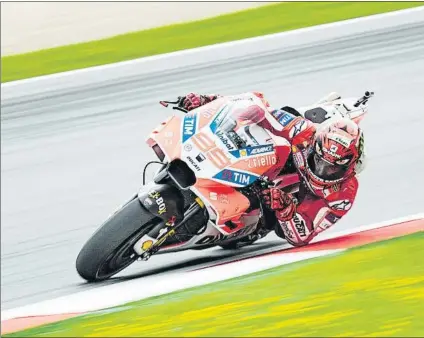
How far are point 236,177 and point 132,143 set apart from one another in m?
3.04

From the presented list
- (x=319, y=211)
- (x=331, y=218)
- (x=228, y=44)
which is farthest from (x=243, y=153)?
(x=228, y=44)

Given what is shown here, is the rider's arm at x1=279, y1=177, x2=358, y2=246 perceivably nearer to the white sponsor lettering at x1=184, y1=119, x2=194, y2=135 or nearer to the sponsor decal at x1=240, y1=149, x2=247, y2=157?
the sponsor decal at x1=240, y1=149, x2=247, y2=157

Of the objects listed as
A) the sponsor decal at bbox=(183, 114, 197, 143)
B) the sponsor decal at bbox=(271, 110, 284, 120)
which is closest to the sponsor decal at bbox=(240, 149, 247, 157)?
the sponsor decal at bbox=(183, 114, 197, 143)

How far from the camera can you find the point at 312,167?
6.47 m

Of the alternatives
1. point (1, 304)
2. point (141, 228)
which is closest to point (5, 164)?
point (1, 304)

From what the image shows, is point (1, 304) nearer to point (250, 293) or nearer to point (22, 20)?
point (250, 293)

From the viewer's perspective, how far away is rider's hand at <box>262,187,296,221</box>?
6.26 meters

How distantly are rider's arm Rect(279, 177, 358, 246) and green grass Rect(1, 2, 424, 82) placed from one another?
491cm

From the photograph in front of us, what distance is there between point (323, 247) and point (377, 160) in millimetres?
1804

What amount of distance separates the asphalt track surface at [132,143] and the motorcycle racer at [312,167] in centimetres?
67

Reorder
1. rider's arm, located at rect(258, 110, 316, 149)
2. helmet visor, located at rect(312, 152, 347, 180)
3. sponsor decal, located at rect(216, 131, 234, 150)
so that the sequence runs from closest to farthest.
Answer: sponsor decal, located at rect(216, 131, 234, 150), helmet visor, located at rect(312, 152, 347, 180), rider's arm, located at rect(258, 110, 316, 149)

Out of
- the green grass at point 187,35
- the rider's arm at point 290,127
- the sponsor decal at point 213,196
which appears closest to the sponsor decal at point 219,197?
the sponsor decal at point 213,196

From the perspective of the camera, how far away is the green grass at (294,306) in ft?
18.2

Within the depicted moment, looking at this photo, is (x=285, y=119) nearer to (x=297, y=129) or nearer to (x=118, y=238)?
(x=297, y=129)
